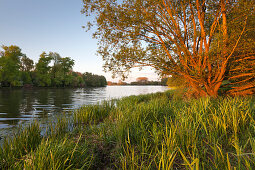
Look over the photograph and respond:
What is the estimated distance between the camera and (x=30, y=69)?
74.9 m

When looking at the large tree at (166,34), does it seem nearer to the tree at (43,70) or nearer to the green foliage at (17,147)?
the green foliage at (17,147)

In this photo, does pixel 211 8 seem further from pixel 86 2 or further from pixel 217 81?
pixel 86 2

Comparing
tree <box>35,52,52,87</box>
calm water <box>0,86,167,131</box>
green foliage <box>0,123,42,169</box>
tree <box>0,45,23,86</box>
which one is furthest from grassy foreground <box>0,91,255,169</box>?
tree <box>35,52,52,87</box>

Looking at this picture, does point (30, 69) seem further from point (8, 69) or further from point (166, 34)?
point (166, 34)

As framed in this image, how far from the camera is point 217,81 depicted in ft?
31.9

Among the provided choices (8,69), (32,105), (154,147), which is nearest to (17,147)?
(154,147)

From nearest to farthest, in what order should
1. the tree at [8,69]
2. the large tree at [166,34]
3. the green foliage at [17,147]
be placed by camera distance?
the green foliage at [17,147], the large tree at [166,34], the tree at [8,69]

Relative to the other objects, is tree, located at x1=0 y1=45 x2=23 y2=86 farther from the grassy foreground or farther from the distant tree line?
the grassy foreground

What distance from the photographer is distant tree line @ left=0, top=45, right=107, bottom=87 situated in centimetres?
4722

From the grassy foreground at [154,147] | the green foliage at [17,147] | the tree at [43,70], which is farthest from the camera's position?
the tree at [43,70]

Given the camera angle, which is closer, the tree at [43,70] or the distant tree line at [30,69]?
the distant tree line at [30,69]

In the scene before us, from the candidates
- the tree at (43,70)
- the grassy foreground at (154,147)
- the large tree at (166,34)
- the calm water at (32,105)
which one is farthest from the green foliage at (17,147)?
the tree at (43,70)

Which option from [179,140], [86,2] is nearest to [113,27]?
[86,2]

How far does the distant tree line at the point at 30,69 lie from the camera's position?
47219mm
